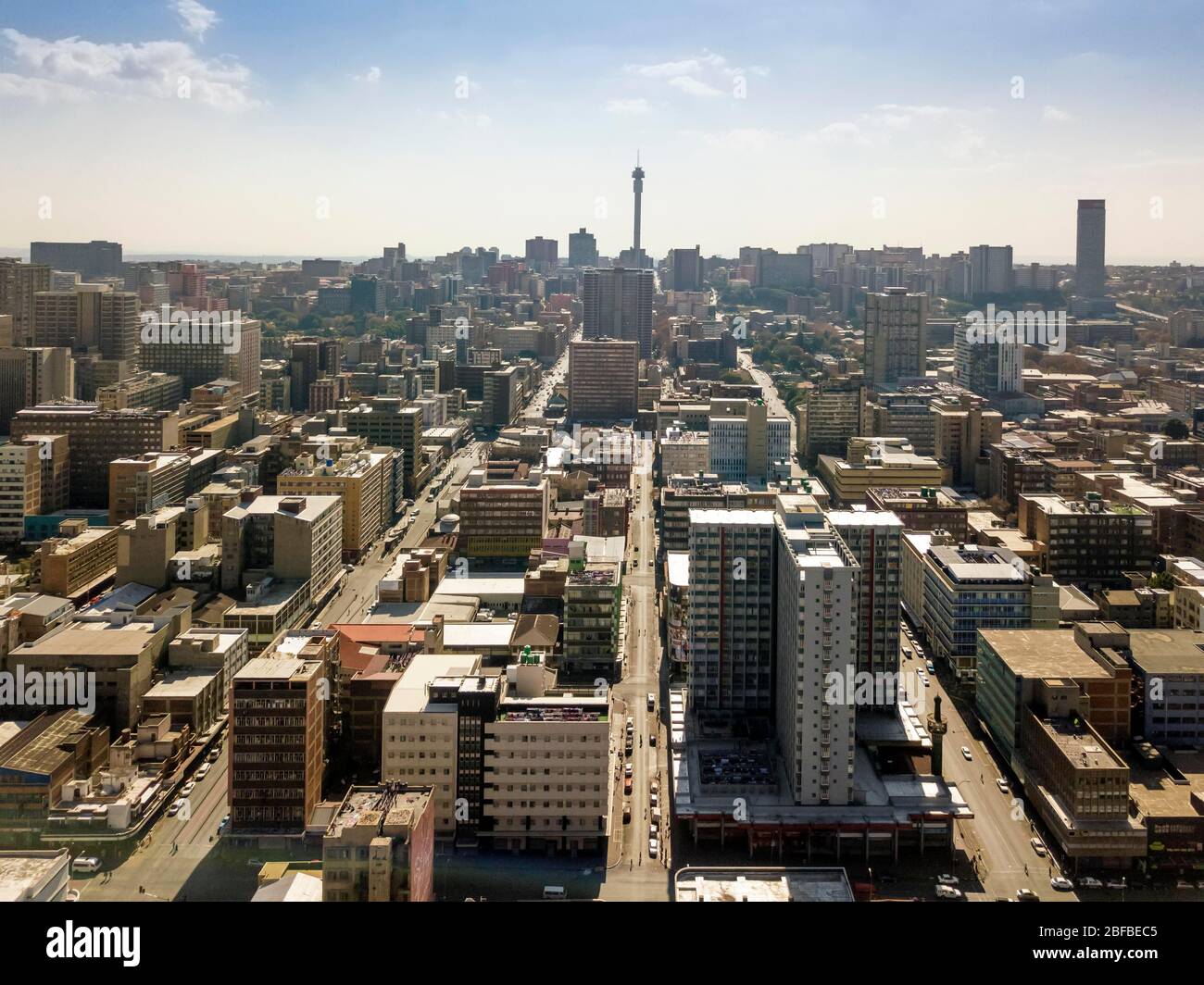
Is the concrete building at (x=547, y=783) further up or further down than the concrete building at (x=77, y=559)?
further down

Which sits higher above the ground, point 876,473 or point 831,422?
point 831,422

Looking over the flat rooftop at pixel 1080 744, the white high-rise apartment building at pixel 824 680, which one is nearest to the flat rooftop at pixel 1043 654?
the flat rooftop at pixel 1080 744

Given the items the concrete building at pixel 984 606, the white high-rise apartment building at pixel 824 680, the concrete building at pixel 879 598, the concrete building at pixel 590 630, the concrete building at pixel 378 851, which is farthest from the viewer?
the concrete building at pixel 590 630

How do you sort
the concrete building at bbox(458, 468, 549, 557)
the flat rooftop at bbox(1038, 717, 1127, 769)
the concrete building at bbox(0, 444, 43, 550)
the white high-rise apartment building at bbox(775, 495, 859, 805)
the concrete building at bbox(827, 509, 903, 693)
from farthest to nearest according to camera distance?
the concrete building at bbox(0, 444, 43, 550)
the concrete building at bbox(458, 468, 549, 557)
the concrete building at bbox(827, 509, 903, 693)
the white high-rise apartment building at bbox(775, 495, 859, 805)
the flat rooftop at bbox(1038, 717, 1127, 769)

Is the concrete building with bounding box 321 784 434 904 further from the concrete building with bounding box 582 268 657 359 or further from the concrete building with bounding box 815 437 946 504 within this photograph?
the concrete building with bounding box 582 268 657 359

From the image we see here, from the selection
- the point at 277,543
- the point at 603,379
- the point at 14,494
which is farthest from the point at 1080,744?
the point at 603,379

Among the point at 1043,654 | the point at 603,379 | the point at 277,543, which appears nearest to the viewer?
the point at 1043,654

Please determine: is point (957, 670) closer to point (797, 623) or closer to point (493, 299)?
point (797, 623)

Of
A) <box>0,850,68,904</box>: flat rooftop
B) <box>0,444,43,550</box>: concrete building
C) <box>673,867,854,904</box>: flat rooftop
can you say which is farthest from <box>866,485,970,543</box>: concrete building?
<box>0,850,68,904</box>: flat rooftop

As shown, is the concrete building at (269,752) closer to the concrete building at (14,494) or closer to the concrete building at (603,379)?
→ the concrete building at (14,494)

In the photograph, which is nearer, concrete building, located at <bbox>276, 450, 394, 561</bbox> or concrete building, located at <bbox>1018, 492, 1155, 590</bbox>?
concrete building, located at <bbox>1018, 492, 1155, 590</bbox>

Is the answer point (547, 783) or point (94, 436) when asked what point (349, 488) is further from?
point (547, 783)

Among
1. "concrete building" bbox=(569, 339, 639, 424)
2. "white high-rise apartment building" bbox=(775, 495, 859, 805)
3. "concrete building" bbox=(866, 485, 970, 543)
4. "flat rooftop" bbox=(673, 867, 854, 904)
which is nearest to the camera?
"flat rooftop" bbox=(673, 867, 854, 904)
